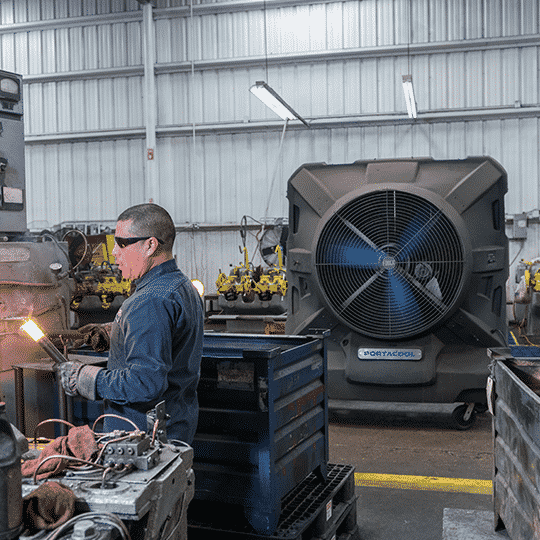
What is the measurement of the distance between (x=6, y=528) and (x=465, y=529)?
1.58 metres

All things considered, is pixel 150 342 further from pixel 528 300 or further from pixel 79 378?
pixel 528 300

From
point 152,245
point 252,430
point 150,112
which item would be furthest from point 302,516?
point 150,112

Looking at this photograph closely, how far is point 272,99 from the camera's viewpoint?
8.11m

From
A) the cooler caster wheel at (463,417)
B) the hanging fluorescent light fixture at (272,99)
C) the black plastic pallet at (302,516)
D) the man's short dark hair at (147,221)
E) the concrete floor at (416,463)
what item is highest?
the hanging fluorescent light fixture at (272,99)

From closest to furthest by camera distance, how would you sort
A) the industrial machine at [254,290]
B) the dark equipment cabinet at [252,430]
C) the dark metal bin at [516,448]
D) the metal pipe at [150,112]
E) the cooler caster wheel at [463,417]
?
the dark metal bin at [516,448] < the dark equipment cabinet at [252,430] < the cooler caster wheel at [463,417] < the industrial machine at [254,290] < the metal pipe at [150,112]

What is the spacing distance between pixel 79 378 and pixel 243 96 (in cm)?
906

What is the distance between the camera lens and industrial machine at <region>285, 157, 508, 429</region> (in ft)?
13.5

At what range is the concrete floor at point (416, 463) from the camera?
9.14 ft

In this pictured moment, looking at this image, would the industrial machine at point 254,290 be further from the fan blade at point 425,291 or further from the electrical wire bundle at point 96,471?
the electrical wire bundle at point 96,471

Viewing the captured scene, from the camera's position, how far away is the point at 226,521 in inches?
92.9

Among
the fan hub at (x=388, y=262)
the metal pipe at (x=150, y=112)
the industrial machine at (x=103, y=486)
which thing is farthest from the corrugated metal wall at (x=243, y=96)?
the industrial machine at (x=103, y=486)

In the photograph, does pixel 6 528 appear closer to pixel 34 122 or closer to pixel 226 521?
pixel 226 521

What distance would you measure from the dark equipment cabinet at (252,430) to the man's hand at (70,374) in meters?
0.56

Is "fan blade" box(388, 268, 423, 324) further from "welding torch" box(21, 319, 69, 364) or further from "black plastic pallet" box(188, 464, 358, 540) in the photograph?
"welding torch" box(21, 319, 69, 364)
